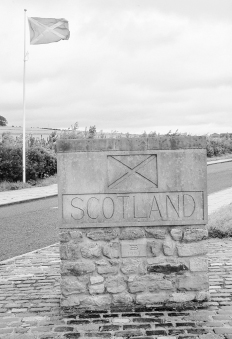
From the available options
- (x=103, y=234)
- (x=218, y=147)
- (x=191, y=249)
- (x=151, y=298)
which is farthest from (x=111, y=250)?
(x=218, y=147)

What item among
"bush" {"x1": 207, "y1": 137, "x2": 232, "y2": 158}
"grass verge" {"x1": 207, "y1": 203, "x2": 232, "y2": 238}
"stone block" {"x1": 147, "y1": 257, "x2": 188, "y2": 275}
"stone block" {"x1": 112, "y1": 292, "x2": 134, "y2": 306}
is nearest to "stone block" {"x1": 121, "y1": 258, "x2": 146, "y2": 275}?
"stone block" {"x1": 147, "y1": 257, "x2": 188, "y2": 275}

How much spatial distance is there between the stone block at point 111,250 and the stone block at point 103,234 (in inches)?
→ 2.9

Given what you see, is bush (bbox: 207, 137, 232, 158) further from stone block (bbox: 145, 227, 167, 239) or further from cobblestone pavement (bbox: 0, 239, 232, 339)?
stone block (bbox: 145, 227, 167, 239)

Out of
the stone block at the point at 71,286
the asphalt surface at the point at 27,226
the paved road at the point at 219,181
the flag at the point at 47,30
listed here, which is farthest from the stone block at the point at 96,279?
the flag at the point at 47,30

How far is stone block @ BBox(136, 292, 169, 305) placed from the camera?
17.0ft

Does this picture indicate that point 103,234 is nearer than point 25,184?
Yes

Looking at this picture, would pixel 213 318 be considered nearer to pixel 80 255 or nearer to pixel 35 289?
pixel 80 255

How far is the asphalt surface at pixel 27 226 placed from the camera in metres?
8.97

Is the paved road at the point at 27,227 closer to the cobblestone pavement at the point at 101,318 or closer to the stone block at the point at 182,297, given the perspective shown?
the cobblestone pavement at the point at 101,318

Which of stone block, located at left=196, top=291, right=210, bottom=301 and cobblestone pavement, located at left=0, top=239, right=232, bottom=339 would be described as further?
stone block, located at left=196, top=291, right=210, bottom=301

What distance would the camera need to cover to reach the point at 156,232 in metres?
5.23

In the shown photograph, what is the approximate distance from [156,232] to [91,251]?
2.45 feet

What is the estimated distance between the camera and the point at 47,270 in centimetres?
695

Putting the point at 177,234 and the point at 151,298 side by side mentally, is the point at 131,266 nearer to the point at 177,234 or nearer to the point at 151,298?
the point at 151,298
